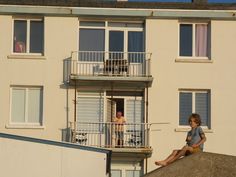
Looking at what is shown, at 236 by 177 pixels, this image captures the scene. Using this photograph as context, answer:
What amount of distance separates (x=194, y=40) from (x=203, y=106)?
2.97 metres

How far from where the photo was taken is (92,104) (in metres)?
32.8

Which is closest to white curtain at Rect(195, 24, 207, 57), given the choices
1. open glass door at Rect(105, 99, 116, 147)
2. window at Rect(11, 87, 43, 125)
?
open glass door at Rect(105, 99, 116, 147)

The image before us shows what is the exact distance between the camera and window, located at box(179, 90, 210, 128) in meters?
32.8

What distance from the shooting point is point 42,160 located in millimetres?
21594

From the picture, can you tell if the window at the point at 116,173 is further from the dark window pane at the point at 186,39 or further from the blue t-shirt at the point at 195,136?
the blue t-shirt at the point at 195,136

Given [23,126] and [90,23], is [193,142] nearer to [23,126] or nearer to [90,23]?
[23,126]

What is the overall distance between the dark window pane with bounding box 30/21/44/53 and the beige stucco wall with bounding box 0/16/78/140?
0.31 m

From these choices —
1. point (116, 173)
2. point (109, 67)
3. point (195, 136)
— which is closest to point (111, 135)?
point (116, 173)

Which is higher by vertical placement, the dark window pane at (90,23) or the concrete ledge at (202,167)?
the dark window pane at (90,23)

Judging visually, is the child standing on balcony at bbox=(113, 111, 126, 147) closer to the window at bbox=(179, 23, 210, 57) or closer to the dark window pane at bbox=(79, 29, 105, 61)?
the dark window pane at bbox=(79, 29, 105, 61)

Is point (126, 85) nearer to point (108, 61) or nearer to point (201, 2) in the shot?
point (108, 61)

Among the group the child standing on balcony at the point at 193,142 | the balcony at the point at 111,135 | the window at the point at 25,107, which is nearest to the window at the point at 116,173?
the balcony at the point at 111,135

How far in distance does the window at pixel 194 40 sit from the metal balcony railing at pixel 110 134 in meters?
3.93

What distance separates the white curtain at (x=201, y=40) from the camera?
109 feet
